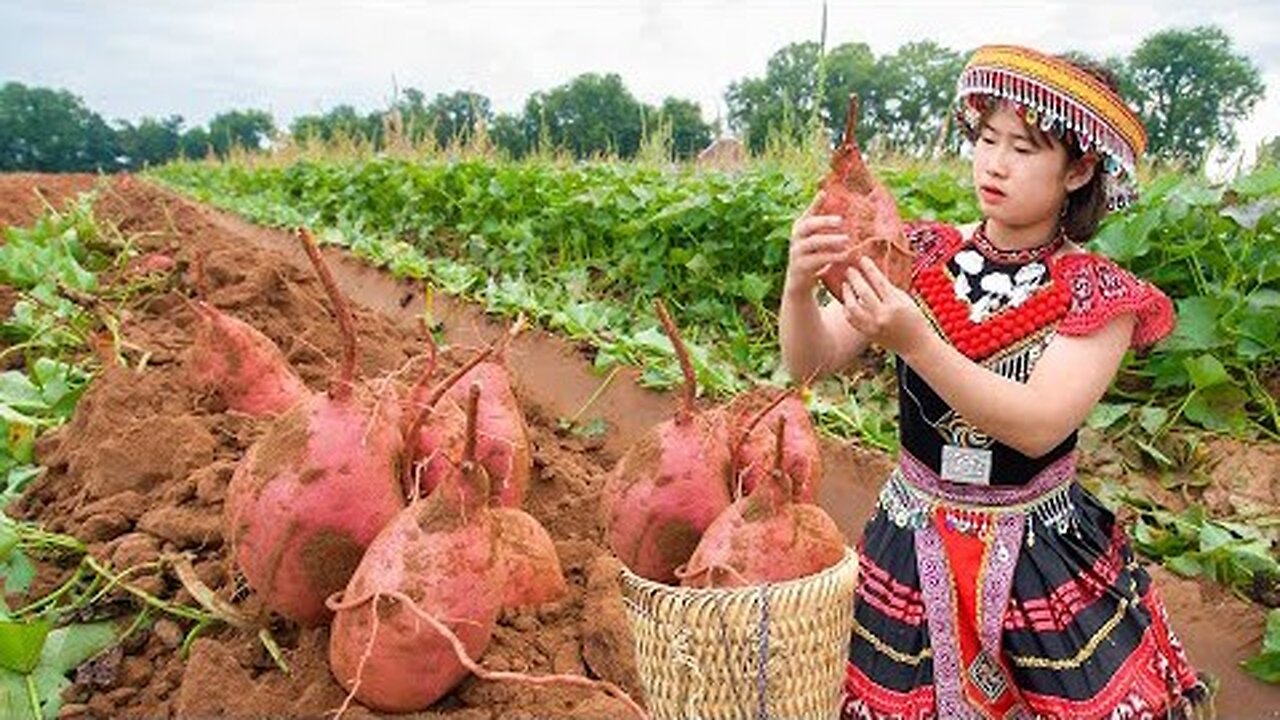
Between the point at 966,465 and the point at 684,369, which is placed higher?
the point at 684,369

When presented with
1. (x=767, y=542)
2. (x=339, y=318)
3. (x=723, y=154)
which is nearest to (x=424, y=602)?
(x=339, y=318)

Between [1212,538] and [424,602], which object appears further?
[1212,538]

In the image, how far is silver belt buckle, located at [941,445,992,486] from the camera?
2.17 m

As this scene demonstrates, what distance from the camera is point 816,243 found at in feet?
6.51

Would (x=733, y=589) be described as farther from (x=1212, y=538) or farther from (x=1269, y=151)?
(x=1269, y=151)

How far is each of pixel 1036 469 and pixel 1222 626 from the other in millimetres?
1187

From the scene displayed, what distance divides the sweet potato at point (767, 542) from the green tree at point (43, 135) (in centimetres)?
6943

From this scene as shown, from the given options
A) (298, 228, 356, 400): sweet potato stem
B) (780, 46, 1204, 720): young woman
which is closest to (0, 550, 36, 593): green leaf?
(298, 228, 356, 400): sweet potato stem

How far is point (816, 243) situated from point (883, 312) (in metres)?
0.21

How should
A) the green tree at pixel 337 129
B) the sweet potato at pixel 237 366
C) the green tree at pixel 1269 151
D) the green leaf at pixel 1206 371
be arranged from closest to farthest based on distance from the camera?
1. the sweet potato at pixel 237 366
2. the green leaf at pixel 1206 371
3. the green tree at pixel 1269 151
4. the green tree at pixel 337 129

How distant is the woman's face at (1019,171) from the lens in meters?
2.04

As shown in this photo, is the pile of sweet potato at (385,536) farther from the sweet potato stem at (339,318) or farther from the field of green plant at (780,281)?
the field of green plant at (780,281)

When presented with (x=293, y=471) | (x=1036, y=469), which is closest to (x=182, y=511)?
(x=293, y=471)

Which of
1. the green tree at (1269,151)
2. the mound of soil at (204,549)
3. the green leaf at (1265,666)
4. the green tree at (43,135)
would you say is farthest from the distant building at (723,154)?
the green tree at (43,135)
